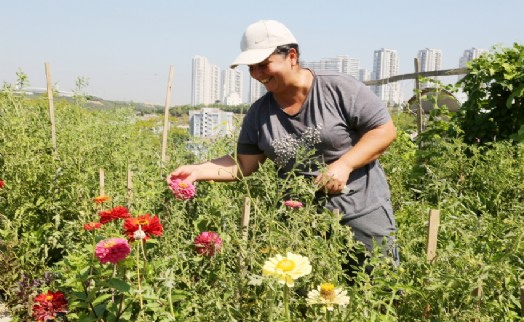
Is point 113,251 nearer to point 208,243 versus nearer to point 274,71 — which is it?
point 208,243

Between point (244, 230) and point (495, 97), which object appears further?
point (495, 97)

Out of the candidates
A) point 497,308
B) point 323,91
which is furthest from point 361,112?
point 497,308

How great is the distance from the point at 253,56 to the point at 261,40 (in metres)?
0.08

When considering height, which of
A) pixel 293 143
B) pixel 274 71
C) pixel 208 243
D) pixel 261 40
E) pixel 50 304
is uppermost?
pixel 261 40

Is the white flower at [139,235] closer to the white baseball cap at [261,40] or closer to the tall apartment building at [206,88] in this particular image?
the white baseball cap at [261,40]

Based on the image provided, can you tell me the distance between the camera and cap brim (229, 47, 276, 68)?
1.99 metres

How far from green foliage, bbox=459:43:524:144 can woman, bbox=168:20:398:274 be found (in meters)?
Result: 3.24

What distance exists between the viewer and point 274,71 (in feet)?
6.73

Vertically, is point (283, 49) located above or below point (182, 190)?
above

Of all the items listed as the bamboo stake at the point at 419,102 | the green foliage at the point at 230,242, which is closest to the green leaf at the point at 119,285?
the green foliage at the point at 230,242

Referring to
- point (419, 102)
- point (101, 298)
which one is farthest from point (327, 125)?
point (419, 102)

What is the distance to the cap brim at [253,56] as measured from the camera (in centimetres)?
199

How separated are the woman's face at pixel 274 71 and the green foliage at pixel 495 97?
3430 millimetres

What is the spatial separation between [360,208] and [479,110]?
11.7 ft
